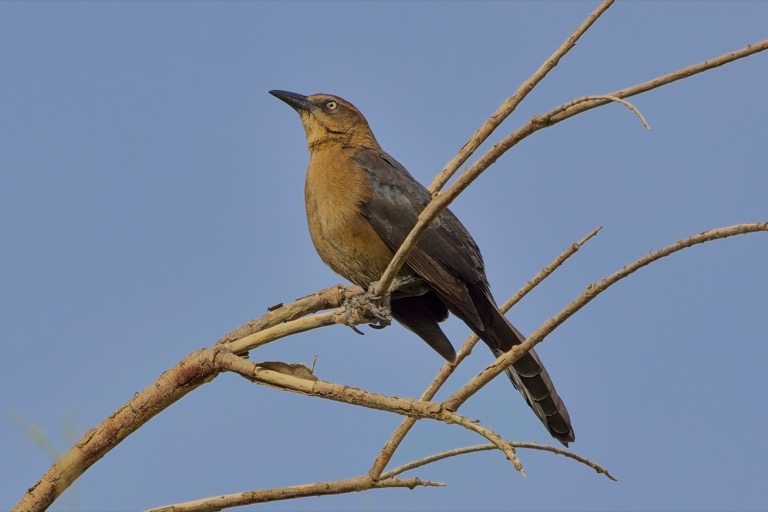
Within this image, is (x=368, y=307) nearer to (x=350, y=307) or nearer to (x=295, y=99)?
(x=350, y=307)

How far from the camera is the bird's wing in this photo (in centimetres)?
551

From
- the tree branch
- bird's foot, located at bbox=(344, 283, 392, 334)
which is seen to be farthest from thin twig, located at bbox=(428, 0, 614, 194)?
bird's foot, located at bbox=(344, 283, 392, 334)

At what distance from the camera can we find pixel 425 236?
18.6 ft

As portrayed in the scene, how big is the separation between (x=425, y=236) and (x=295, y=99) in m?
1.79

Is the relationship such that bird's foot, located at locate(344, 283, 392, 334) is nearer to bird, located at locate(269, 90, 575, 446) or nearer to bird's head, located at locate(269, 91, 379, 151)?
bird, located at locate(269, 90, 575, 446)

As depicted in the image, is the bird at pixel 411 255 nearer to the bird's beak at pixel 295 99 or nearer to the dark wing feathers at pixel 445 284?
the dark wing feathers at pixel 445 284

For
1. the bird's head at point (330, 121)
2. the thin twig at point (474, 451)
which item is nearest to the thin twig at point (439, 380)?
the thin twig at point (474, 451)

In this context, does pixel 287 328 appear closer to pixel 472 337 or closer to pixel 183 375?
pixel 183 375

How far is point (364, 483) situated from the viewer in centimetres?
412

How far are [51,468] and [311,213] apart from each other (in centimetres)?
239

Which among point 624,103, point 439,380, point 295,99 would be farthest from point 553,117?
point 295,99

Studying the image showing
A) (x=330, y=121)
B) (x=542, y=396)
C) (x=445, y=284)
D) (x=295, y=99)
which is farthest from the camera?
(x=295, y=99)

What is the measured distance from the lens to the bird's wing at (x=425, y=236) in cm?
551

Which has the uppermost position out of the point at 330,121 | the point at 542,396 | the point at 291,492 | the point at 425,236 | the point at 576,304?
the point at 330,121
